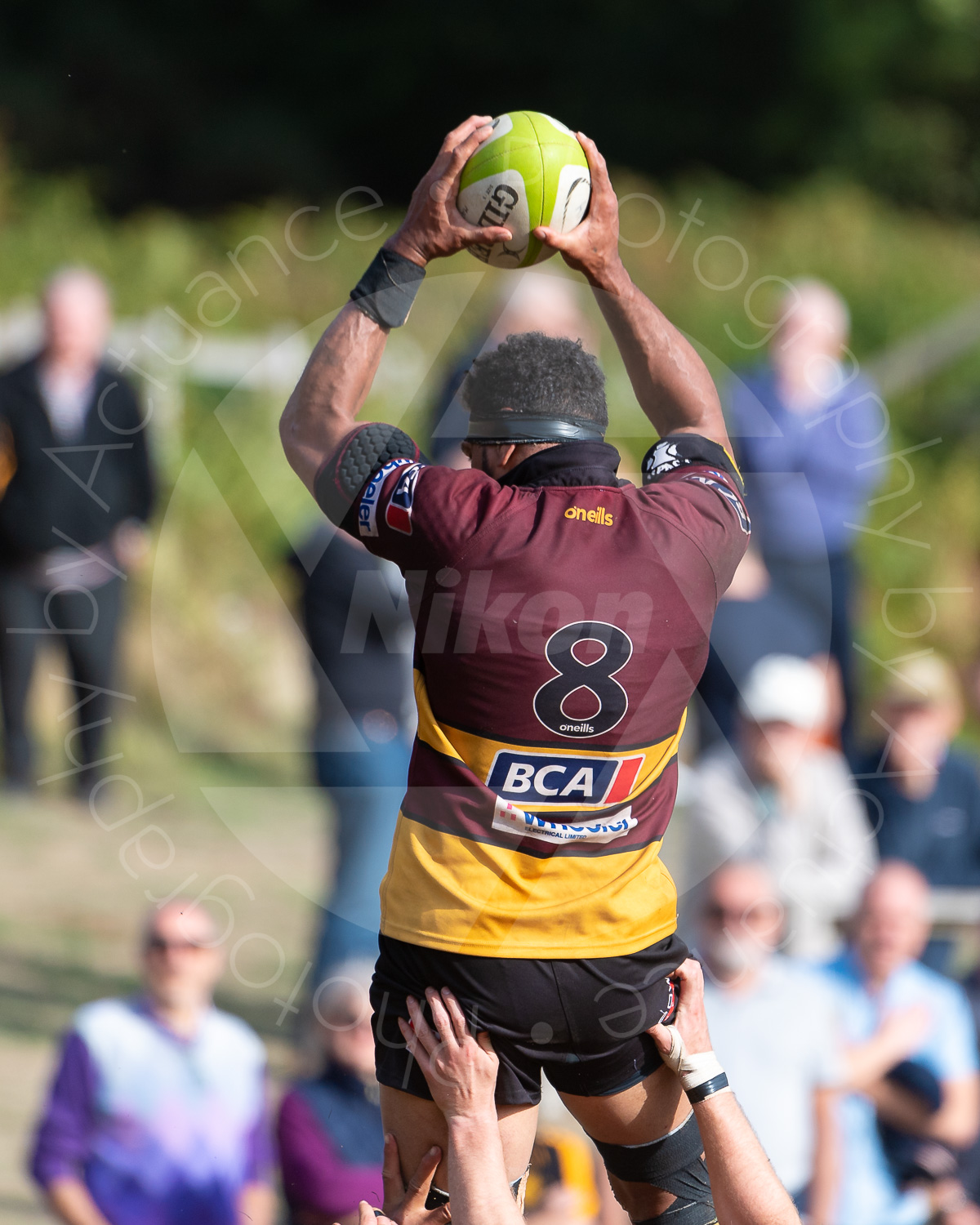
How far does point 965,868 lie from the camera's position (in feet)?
20.7

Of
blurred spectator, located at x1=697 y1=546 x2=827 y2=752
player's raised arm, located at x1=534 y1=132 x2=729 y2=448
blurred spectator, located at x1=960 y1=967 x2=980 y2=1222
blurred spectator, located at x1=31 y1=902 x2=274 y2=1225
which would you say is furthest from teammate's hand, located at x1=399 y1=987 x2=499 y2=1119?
blurred spectator, located at x1=697 y1=546 x2=827 y2=752

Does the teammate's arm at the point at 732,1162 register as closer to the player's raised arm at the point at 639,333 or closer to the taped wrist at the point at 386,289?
the player's raised arm at the point at 639,333

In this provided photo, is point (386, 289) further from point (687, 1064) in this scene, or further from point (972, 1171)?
point (972, 1171)

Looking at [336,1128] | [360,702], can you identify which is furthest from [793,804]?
[336,1128]

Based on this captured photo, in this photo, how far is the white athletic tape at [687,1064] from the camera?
116 inches

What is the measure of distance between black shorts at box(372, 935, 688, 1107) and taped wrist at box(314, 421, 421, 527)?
0.89 metres

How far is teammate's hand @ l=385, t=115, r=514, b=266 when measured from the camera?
287 centimetres

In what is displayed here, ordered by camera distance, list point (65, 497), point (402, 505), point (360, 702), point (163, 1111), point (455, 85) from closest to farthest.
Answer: point (402, 505) → point (163, 1111) → point (360, 702) → point (65, 497) → point (455, 85)

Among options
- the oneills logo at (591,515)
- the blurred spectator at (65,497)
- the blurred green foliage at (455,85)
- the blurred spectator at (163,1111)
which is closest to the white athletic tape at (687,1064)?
the oneills logo at (591,515)

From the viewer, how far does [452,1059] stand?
110 inches

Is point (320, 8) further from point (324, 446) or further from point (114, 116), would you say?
point (324, 446)

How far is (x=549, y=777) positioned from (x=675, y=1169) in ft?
3.13

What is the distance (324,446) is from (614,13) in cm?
1936

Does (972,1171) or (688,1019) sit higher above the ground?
(688,1019)
